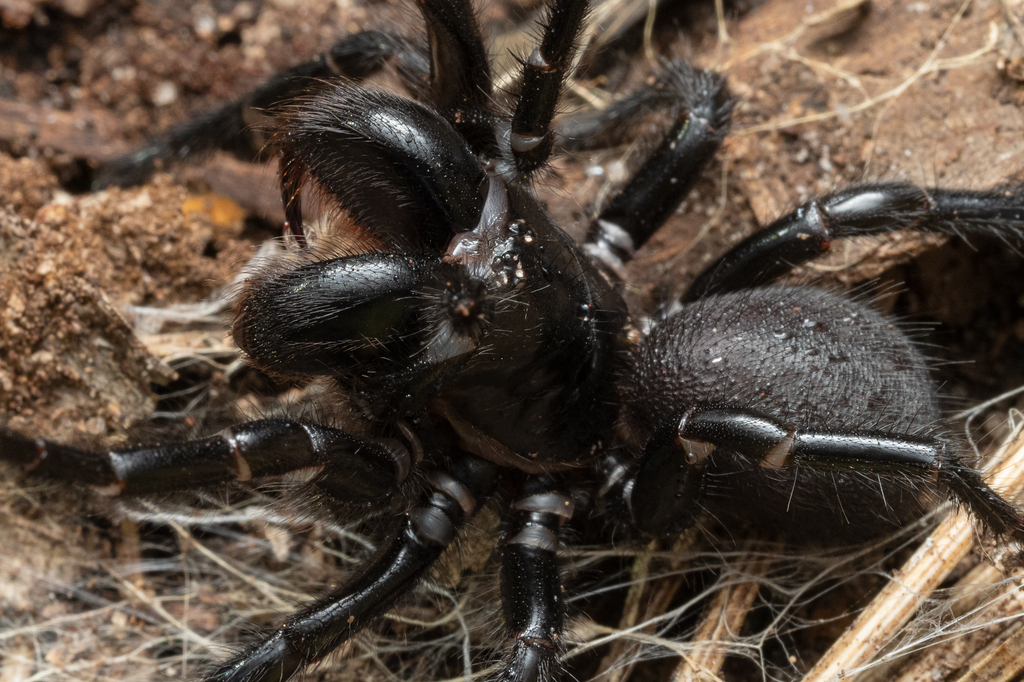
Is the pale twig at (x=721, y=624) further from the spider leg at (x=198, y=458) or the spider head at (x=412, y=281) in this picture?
the spider leg at (x=198, y=458)

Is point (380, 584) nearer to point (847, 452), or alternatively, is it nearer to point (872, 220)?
point (847, 452)

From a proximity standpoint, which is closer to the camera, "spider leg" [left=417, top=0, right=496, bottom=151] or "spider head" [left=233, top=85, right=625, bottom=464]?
"spider head" [left=233, top=85, right=625, bottom=464]

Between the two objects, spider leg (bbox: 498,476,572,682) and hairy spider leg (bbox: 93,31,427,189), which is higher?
hairy spider leg (bbox: 93,31,427,189)

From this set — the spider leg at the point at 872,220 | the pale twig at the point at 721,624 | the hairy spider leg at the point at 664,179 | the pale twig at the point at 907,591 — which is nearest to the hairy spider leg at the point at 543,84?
the hairy spider leg at the point at 664,179

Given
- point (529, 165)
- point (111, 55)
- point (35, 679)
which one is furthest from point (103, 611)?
point (111, 55)

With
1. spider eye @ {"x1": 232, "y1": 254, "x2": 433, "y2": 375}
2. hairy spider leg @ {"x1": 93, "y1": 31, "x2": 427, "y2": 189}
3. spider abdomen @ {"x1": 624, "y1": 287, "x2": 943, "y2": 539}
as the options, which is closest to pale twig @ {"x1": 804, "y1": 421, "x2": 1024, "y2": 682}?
spider abdomen @ {"x1": 624, "y1": 287, "x2": 943, "y2": 539}

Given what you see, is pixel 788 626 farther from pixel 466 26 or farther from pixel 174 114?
pixel 174 114

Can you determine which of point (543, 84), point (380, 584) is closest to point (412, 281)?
point (543, 84)

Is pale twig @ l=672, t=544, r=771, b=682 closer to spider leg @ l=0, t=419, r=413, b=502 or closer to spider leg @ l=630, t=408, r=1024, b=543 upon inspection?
spider leg @ l=630, t=408, r=1024, b=543
